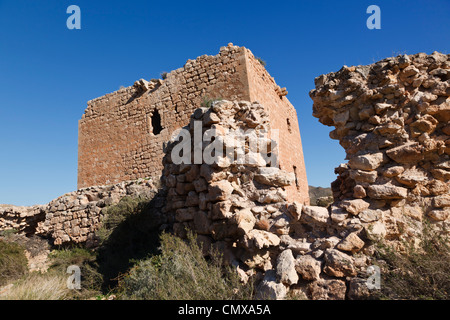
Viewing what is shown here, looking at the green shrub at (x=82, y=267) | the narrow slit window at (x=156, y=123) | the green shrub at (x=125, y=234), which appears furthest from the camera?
the narrow slit window at (x=156, y=123)

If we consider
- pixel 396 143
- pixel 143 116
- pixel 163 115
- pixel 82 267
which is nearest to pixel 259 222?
pixel 396 143

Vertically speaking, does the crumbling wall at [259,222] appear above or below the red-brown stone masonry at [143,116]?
below

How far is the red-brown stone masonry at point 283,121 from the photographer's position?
31.1 ft

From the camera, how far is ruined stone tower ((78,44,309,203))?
9430 mm

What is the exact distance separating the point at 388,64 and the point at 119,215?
5.88 m

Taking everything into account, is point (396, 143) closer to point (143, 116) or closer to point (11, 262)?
point (11, 262)

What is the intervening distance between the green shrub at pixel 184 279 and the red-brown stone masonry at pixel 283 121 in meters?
6.01

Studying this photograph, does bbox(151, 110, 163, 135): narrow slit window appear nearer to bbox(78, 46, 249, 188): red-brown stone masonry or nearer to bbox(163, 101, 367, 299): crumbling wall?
bbox(78, 46, 249, 188): red-brown stone masonry

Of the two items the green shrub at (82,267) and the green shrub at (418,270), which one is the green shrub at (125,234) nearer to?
the green shrub at (82,267)

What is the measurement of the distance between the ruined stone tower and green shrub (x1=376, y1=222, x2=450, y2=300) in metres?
6.68

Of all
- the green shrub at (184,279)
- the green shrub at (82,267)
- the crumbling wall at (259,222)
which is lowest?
the green shrub at (82,267)

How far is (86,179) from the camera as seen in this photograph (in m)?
12.0

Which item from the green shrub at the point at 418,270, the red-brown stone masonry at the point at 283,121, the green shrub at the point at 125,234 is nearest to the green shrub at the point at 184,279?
the green shrub at the point at 418,270

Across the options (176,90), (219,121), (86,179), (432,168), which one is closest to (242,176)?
(219,121)
